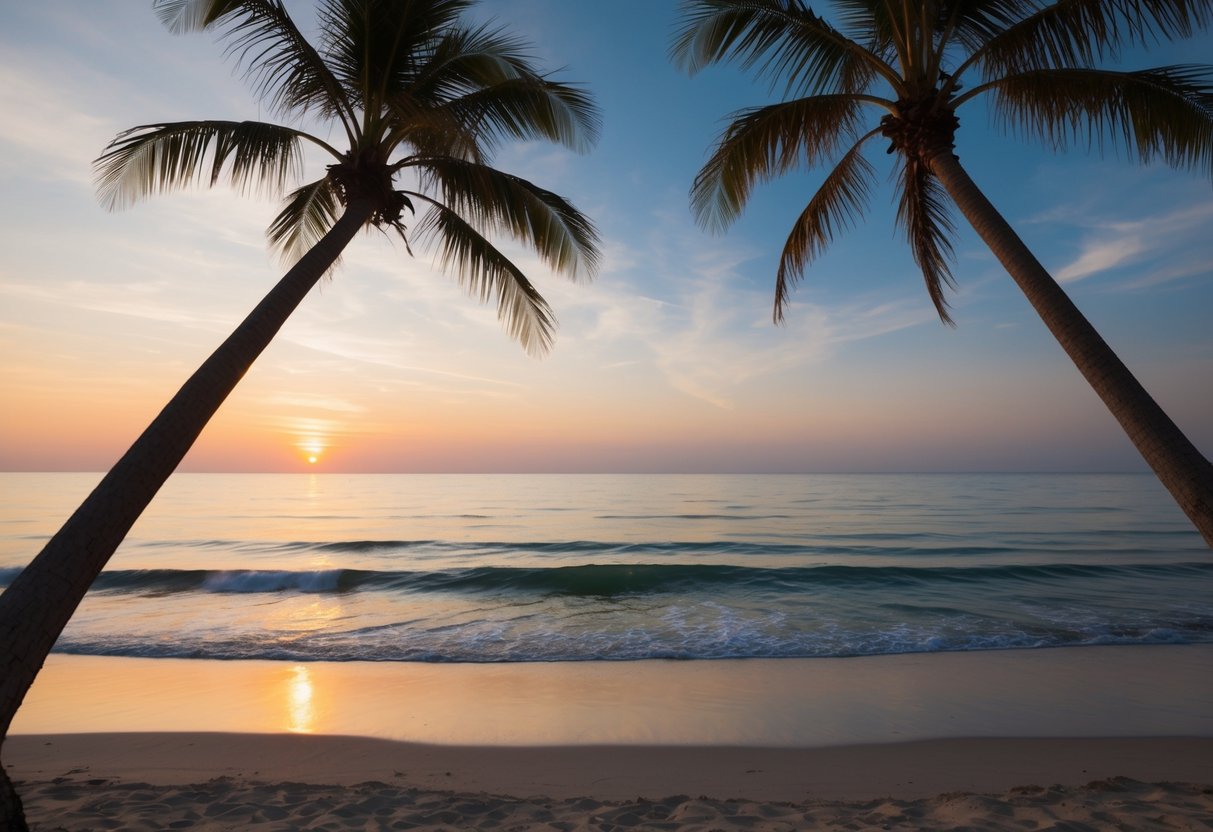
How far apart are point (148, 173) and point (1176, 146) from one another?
32.0ft

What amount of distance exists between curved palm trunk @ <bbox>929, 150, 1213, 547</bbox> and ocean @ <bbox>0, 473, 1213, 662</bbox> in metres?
7.12

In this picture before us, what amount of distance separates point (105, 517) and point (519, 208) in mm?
5117

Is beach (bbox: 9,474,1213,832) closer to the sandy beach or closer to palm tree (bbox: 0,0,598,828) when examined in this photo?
the sandy beach

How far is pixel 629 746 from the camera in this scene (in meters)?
6.18

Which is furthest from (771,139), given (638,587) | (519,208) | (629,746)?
(638,587)

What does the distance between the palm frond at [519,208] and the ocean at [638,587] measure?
627 centimetres

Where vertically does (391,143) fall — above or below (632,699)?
above

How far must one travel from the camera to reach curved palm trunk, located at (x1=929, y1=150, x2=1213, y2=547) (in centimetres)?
358

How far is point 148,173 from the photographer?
6410 millimetres

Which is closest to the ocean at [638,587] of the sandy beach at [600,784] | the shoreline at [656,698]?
the shoreline at [656,698]

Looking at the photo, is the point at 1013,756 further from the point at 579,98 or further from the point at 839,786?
the point at 579,98

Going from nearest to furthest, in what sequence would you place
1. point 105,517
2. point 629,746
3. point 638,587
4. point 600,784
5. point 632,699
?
point 105,517 → point 600,784 → point 629,746 → point 632,699 → point 638,587

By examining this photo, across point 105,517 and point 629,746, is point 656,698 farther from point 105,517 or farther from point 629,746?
point 105,517

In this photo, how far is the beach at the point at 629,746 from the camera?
4461mm
